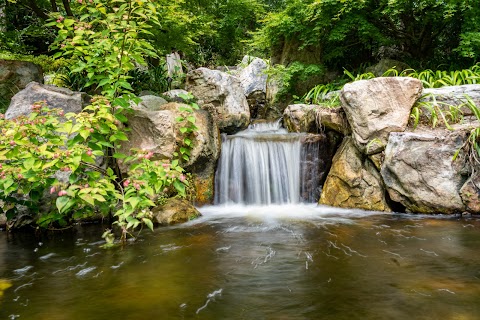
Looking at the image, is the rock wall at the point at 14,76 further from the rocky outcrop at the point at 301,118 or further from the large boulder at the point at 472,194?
the large boulder at the point at 472,194

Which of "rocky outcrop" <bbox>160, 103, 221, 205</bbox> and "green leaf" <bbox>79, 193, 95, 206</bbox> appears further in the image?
"rocky outcrop" <bbox>160, 103, 221, 205</bbox>

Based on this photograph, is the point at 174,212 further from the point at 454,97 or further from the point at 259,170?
the point at 454,97

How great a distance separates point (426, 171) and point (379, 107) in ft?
4.58

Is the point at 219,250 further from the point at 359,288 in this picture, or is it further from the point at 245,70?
the point at 245,70

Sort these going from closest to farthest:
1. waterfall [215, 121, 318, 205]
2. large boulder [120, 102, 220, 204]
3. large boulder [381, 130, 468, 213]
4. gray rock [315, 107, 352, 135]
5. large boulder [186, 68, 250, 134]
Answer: large boulder [381, 130, 468, 213] < large boulder [120, 102, 220, 204] < gray rock [315, 107, 352, 135] < waterfall [215, 121, 318, 205] < large boulder [186, 68, 250, 134]

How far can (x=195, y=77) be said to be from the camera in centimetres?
924

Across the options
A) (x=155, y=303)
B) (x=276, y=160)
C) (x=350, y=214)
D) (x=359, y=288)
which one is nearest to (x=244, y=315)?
(x=155, y=303)

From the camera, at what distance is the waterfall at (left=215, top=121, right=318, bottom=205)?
713 centimetres

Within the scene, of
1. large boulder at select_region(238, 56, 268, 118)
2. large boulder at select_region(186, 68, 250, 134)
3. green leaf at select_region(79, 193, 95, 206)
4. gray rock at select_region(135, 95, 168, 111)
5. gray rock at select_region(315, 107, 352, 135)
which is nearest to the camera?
green leaf at select_region(79, 193, 95, 206)

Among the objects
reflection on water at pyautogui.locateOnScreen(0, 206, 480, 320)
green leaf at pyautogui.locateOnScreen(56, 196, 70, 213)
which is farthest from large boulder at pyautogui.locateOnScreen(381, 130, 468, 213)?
green leaf at pyautogui.locateOnScreen(56, 196, 70, 213)

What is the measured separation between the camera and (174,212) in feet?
18.5

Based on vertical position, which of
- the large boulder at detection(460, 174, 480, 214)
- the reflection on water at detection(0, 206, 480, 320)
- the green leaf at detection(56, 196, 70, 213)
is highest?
the green leaf at detection(56, 196, 70, 213)

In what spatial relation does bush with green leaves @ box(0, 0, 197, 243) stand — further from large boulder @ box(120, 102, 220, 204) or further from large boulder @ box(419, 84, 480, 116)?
large boulder @ box(419, 84, 480, 116)

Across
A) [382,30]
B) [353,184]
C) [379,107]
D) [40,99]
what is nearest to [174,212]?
[40,99]
